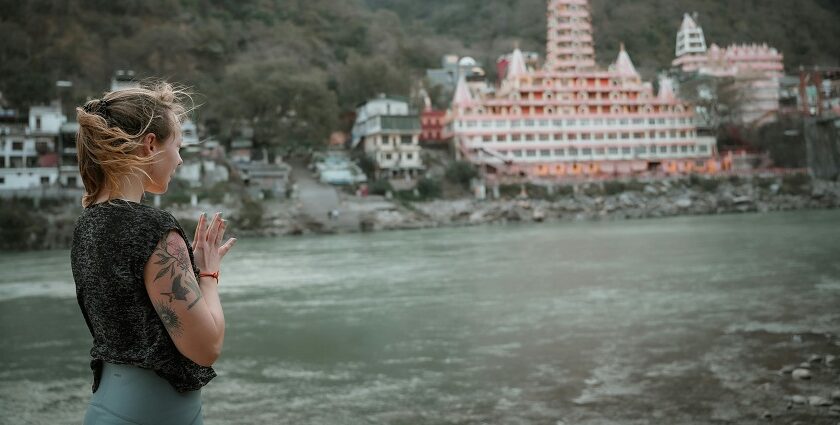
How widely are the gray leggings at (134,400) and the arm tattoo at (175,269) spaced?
0.22 meters

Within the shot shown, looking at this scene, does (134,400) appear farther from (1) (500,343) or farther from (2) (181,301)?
(1) (500,343)

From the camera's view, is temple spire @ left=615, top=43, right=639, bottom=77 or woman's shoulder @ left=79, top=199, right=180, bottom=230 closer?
woman's shoulder @ left=79, top=199, right=180, bottom=230

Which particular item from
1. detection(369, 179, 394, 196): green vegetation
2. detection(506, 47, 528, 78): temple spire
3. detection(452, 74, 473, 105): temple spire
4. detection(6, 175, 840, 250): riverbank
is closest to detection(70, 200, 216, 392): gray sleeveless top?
detection(6, 175, 840, 250): riverbank

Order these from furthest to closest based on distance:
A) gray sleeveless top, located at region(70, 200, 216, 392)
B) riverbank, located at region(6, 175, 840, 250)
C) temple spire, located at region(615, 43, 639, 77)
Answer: temple spire, located at region(615, 43, 639, 77), riverbank, located at region(6, 175, 840, 250), gray sleeveless top, located at region(70, 200, 216, 392)

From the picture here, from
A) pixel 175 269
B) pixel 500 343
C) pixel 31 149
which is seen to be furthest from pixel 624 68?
pixel 175 269

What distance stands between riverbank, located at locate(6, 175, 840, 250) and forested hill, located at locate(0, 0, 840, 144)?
999 cm

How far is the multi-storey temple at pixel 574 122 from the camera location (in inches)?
2098

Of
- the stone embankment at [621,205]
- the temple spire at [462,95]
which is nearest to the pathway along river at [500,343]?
the stone embankment at [621,205]

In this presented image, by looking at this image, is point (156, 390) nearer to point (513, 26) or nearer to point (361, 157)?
point (361, 157)

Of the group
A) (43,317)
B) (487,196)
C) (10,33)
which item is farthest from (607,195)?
(10,33)

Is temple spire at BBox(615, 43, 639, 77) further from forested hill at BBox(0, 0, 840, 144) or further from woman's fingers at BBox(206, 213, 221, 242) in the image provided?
woman's fingers at BBox(206, 213, 221, 242)

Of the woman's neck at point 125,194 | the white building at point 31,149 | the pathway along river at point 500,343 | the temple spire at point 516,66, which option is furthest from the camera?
the temple spire at point 516,66

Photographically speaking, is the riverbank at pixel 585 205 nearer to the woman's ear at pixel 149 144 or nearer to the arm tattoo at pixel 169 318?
the woman's ear at pixel 149 144

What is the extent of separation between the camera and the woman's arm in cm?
184
